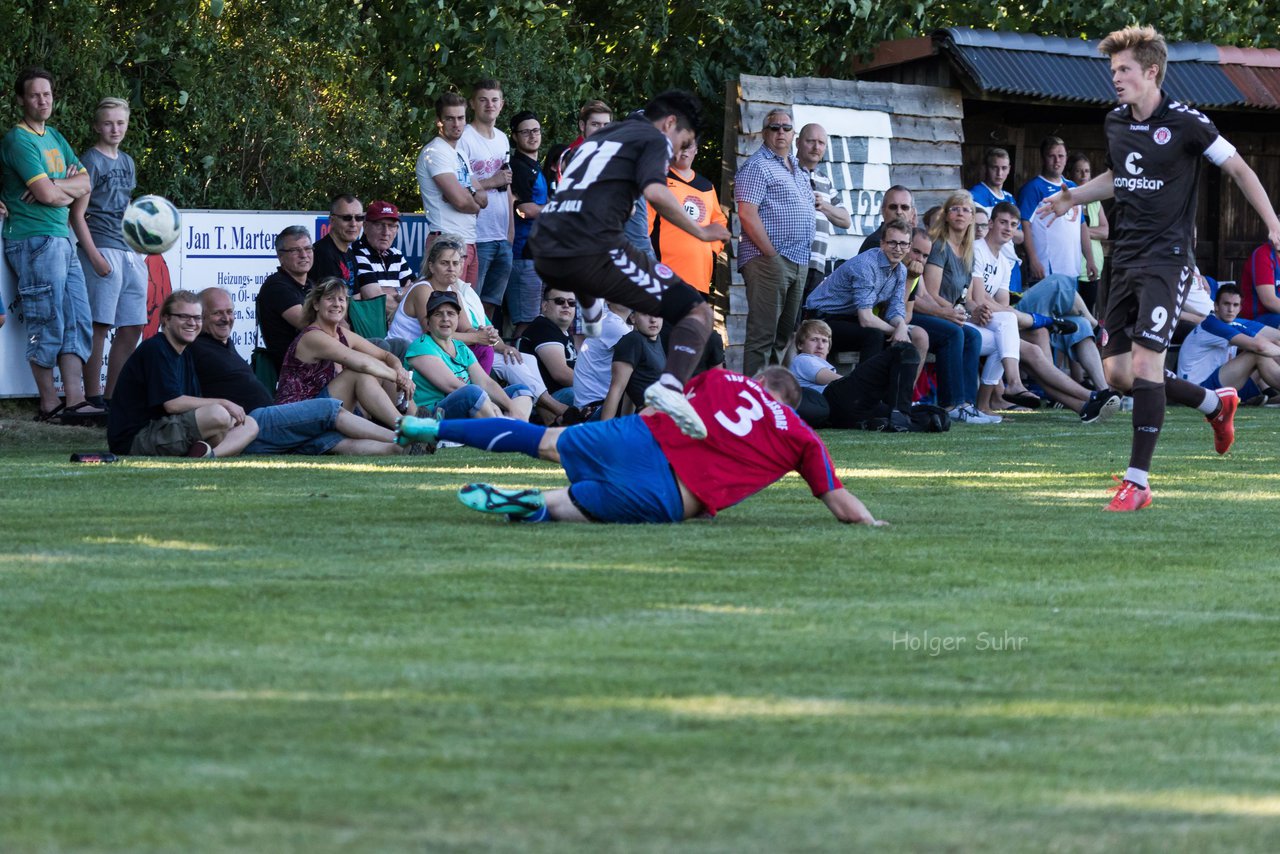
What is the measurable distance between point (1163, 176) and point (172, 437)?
5844 millimetres

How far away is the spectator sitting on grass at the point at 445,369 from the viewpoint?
13398 mm

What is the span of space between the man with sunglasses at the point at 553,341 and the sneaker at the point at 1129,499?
22.1 ft

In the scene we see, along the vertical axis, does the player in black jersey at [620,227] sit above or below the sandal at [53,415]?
above

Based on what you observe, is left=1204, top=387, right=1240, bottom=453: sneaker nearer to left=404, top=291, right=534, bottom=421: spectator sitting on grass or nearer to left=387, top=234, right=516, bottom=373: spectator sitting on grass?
left=404, top=291, right=534, bottom=421: spectator sitting on grass

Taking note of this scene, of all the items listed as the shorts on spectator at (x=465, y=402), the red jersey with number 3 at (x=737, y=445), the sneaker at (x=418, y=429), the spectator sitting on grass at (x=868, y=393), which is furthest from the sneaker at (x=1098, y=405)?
the sneaker at (x=418, y=429)

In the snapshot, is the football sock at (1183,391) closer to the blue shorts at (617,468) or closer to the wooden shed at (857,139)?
the blue shorts at (617,468)

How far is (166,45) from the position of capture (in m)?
17.1

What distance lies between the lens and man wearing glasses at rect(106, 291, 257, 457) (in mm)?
11953

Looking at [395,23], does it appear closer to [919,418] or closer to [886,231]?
[886,231]

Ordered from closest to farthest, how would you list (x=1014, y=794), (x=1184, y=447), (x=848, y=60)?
(x=1014, y=794), (x=1184, y=447), (x=848, y=60)

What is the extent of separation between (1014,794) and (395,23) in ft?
52.5

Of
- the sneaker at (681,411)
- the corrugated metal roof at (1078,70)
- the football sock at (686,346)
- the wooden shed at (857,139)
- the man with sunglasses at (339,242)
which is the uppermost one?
the corrugated metal roof at (1078,70)

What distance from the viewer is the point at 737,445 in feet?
26.1

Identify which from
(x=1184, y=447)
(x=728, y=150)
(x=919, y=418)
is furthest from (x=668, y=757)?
(x=728, y=150)
